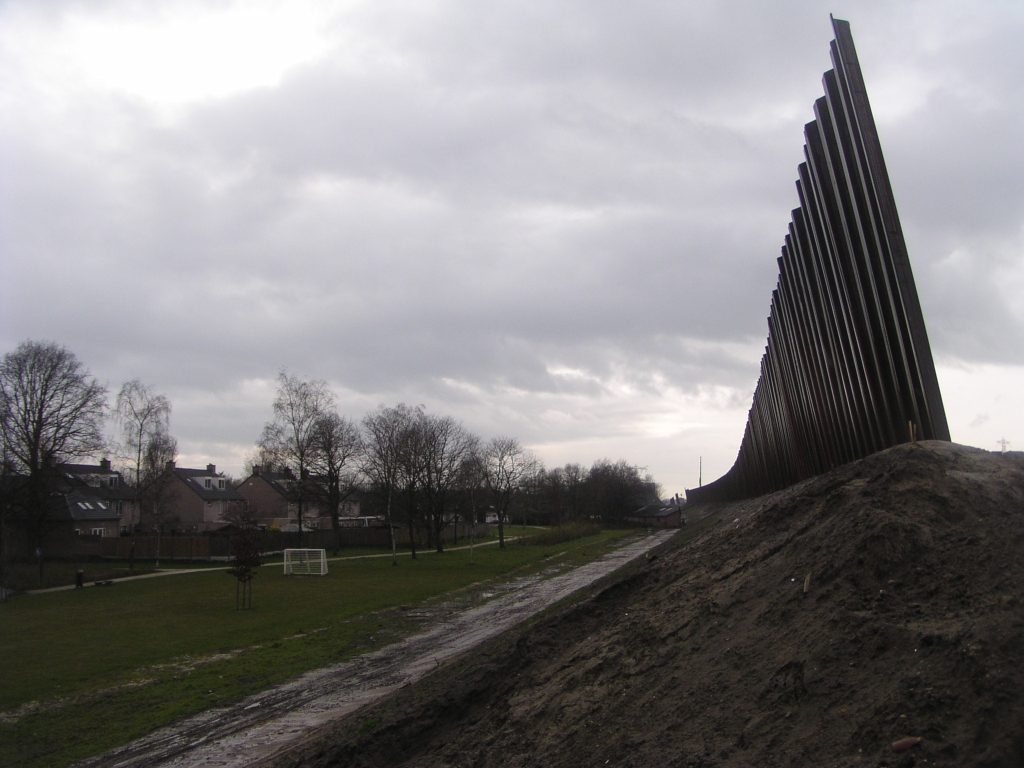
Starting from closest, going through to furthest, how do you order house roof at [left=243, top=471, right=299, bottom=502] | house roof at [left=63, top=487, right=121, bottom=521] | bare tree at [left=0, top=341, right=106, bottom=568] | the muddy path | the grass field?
the muddy path, the grass field, bare tree at [left=0, top=341, right=106, bottom=568], house roof at [left=63, top=487, right=121, bottom=521], house roof at [left=243, top=471, right=299, bottom=502]

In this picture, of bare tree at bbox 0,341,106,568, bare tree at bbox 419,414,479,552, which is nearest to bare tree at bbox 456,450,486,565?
bare tree at bbox 419,414,479,552

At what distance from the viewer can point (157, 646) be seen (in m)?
18.6

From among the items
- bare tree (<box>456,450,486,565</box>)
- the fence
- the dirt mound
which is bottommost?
the dirt mound

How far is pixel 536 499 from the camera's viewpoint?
11544cm

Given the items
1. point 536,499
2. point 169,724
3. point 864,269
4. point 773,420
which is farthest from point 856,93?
point 536,499

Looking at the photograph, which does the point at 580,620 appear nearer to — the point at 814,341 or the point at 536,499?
the point at 814,341

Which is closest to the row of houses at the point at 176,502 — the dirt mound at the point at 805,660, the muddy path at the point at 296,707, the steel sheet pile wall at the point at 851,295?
the muddy path at the point at 296,707

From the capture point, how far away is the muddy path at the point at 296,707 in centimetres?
961

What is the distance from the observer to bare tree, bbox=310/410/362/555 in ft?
178

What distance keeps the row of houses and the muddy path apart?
30531 millimetres

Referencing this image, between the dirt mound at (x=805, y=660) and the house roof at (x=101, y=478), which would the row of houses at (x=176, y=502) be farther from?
the dirt mound at (x=805, y=660)

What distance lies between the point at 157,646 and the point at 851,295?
1833 centimetres

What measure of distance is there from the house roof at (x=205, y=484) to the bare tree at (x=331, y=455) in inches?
1064

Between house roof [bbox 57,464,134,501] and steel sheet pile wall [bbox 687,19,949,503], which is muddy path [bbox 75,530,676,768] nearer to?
steel sheet pile wall [bbox 687,19,949,503]
